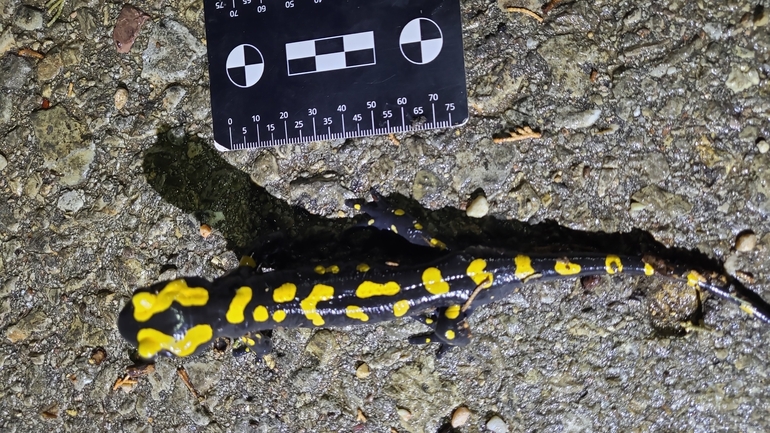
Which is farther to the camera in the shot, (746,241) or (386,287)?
(746,241)

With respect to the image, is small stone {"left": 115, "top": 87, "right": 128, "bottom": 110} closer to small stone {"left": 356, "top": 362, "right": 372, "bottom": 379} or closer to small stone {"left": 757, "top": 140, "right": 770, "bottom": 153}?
small stone {"left": 356, "top": 362, "right": 372, "bottom": 379}

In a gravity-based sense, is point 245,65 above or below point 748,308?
above

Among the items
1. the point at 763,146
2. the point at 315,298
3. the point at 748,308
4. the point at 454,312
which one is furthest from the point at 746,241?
the point at 315,298

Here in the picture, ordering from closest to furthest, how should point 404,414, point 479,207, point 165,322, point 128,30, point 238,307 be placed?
point 165,322, point 238,307, point 479,207, point 404,414, point 128,30

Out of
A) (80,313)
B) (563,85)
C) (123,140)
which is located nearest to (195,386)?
(80,313)

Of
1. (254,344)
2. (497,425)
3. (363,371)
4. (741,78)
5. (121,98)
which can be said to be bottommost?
(497,425)

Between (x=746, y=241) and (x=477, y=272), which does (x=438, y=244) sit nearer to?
(x=477, y=272)

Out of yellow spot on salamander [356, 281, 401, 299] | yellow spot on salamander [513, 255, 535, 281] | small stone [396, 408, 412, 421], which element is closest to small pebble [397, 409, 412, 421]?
small stone [396, 408, 412, 421]
